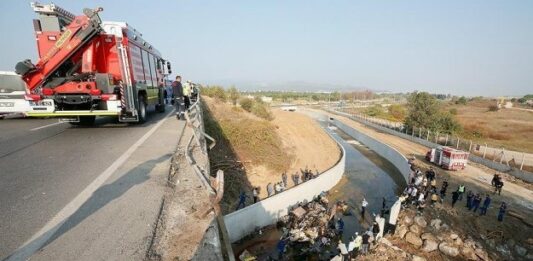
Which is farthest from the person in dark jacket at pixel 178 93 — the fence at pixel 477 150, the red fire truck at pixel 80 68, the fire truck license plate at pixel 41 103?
the fence at pixel 477 150

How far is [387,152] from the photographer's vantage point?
31828 millimetres

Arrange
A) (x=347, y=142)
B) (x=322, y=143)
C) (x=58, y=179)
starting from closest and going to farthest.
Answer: (x=58, y=179)
(x=322, y=143)
(x=347, y=142)

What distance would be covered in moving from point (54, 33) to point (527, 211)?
80.7ft

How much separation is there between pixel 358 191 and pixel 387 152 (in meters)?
11.6

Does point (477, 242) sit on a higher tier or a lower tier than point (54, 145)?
lower

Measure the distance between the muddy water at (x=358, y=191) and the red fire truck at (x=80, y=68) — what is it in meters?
8.25

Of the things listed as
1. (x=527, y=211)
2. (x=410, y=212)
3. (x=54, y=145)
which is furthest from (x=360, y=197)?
(x=54, y=145)

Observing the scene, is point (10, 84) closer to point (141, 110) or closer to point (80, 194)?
point (141, 110)

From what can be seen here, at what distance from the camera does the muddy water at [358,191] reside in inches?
554

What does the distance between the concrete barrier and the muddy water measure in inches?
20.5

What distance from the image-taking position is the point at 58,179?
556 centimetres

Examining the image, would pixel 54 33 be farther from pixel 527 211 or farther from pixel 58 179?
pixel 527 211

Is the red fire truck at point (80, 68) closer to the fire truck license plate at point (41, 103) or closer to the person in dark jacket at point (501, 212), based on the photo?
the fire truck license plate at point (41, 103)

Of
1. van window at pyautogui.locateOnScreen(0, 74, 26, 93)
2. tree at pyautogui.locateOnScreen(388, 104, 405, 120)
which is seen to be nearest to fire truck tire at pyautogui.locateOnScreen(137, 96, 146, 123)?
van window at pyautogui.locateOnScreen(0, 74, 26, 93)
